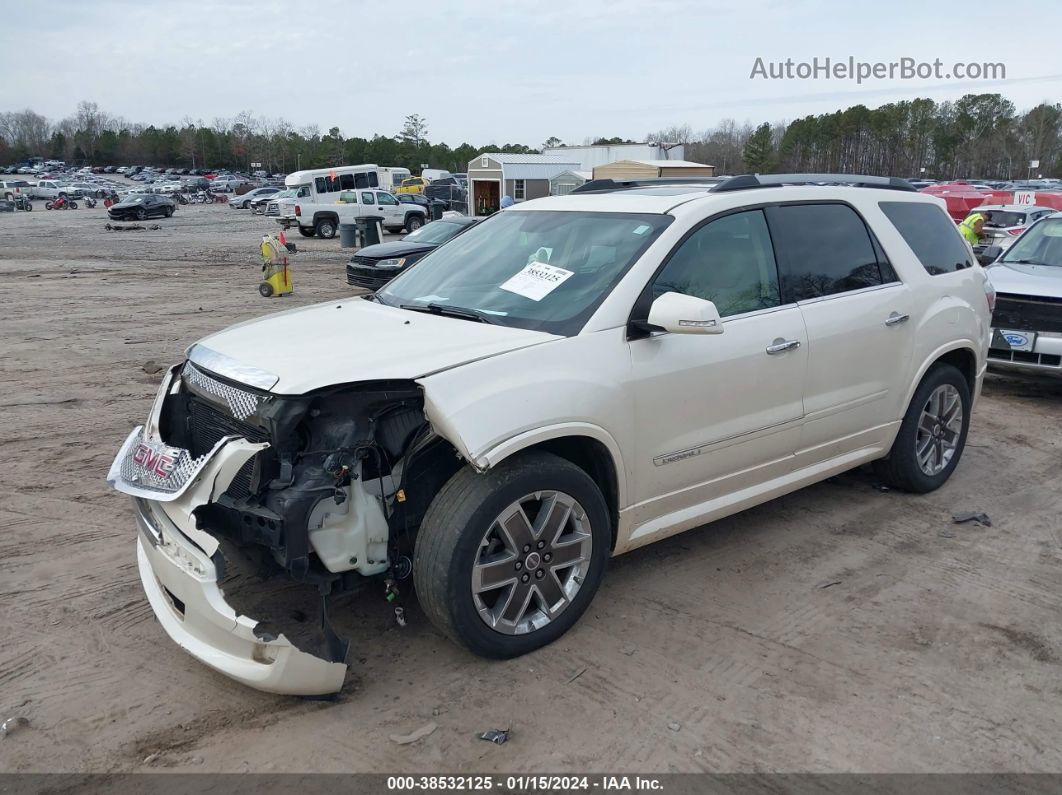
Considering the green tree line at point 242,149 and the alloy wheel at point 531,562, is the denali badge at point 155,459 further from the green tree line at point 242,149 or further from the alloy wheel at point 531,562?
the green tree line at point 242,149

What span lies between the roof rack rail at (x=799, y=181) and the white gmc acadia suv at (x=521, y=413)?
1.2 inches

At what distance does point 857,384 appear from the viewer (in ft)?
15.0

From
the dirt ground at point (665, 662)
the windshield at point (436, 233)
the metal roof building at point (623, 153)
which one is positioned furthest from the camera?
the metal roof building at point (623, 153)

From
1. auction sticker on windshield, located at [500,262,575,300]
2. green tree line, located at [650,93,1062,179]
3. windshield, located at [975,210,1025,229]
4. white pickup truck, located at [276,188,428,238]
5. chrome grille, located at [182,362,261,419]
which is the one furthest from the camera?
green tree line, located at [650,93,1062,179]

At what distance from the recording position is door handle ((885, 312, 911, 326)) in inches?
185

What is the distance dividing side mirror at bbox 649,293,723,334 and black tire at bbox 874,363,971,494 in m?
2.25

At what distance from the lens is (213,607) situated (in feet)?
9.76

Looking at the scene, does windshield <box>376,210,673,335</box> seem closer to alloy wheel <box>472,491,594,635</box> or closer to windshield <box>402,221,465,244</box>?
alloy wheel <box>472,491,594,635</box>

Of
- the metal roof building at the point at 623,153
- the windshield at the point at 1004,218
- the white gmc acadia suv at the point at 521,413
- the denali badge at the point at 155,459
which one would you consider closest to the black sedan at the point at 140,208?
the metal roof building at the point at 623,153

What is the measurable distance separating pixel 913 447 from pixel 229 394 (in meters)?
4.04

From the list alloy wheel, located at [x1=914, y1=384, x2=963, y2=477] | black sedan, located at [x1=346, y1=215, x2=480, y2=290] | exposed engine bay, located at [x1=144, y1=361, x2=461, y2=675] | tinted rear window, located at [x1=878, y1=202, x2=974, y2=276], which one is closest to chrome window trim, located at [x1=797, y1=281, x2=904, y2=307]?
tinted rear window, located at [x1=878, y1=202, x2=974, y2=276]

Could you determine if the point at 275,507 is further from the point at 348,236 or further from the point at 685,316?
the point at 348,236

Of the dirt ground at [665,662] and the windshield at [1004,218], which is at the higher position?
the windshield at [1004,218]

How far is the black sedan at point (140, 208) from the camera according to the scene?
3909 cm
